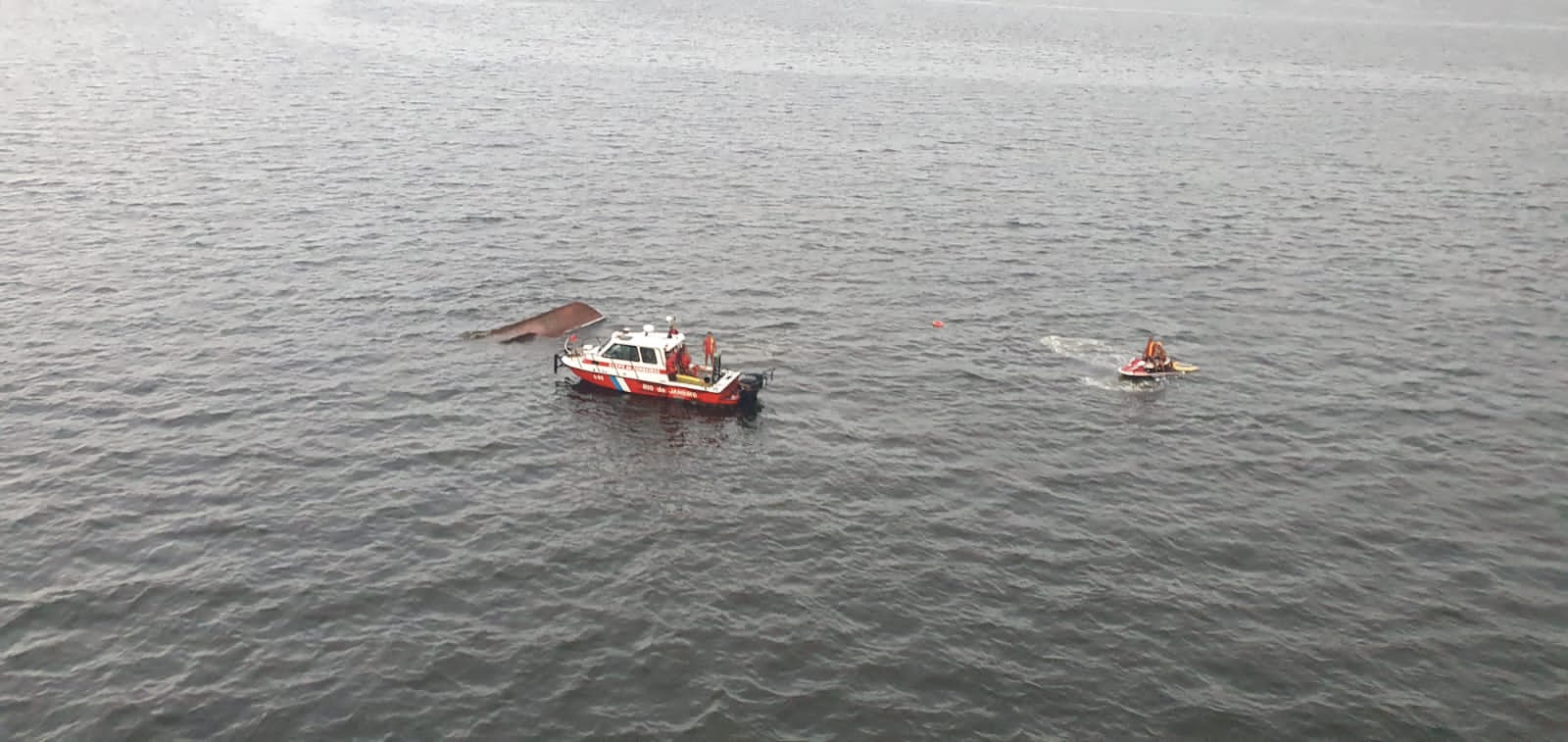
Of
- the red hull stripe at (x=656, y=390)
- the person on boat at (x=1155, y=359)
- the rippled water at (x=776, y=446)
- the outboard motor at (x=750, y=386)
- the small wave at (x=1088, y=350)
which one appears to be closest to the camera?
the rippled water at (x=776, y=446)

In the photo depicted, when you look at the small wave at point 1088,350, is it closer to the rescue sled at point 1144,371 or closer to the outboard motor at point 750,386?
the rescue sled at point 1144,371

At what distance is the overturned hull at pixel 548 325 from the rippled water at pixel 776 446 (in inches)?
79.4

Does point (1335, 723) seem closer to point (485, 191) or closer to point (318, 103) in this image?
point (485, 191)

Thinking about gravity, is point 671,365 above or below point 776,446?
above

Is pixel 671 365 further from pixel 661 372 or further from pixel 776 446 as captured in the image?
pixel 776 446

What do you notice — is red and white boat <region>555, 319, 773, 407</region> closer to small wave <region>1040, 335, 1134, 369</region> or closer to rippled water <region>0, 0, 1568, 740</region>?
rippled water <region>0, 0, 1568, 740</region>

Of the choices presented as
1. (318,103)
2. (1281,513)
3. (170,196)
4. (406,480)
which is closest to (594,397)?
(406,480)

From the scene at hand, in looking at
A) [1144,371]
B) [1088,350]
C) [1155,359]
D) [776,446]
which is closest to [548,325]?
[776,446]

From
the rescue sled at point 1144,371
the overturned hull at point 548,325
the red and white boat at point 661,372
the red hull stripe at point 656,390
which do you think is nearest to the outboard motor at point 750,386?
the red and white boat at point 661,372

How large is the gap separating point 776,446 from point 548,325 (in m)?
18.9

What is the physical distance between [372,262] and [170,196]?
910 inches

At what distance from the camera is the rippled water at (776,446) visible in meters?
35.2

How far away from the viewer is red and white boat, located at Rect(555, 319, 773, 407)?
175 ft

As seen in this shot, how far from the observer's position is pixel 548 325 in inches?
2467
